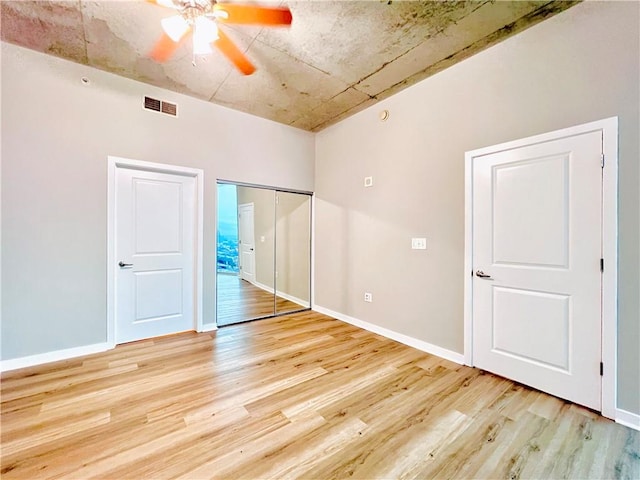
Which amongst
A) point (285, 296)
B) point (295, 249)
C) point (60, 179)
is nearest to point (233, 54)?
point (60, 179)

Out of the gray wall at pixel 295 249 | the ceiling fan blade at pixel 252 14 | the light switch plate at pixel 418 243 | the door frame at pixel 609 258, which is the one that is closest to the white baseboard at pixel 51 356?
the gray wall at pixel 295 249

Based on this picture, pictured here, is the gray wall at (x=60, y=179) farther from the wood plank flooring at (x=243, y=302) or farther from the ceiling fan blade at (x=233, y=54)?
the wood plank flooring at (x=243, y=302)

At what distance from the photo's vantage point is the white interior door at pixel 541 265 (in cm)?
204

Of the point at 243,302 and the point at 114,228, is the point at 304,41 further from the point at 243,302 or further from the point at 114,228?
the point at 243,302

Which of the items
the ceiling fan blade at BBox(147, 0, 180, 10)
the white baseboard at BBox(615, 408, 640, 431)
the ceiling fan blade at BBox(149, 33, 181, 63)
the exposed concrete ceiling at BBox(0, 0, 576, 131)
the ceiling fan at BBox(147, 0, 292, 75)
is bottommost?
the white baseboard at BBox(615, 408, 640, 431)

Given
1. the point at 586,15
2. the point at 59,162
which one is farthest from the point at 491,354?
the point at 59,162

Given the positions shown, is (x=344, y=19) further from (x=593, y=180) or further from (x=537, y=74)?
(x=593, y=180)

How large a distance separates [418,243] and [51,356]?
13.1ft

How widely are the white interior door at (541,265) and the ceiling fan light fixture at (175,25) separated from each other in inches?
108

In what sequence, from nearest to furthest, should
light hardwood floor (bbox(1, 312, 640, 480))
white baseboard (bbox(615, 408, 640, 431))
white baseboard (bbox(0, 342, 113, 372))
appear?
light hardwood floor (bbox(1, 312, 640, 480))
white baseboard (bbox(615, 408, 640, 431))
white baseboard (bbox(0, 342, 113, 372))

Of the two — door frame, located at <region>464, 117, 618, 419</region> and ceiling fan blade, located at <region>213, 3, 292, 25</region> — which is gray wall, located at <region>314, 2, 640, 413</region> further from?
ceiling fan blade, located at <region>213, 3, 292, 25</region>

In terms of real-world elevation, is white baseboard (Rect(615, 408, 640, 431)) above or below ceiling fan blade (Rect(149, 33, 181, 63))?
below

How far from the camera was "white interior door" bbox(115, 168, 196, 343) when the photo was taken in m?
3.18

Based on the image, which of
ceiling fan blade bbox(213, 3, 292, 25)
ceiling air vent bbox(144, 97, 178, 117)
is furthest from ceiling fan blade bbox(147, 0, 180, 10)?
ceiling air vent bbox(144, 97, 178, 117)
